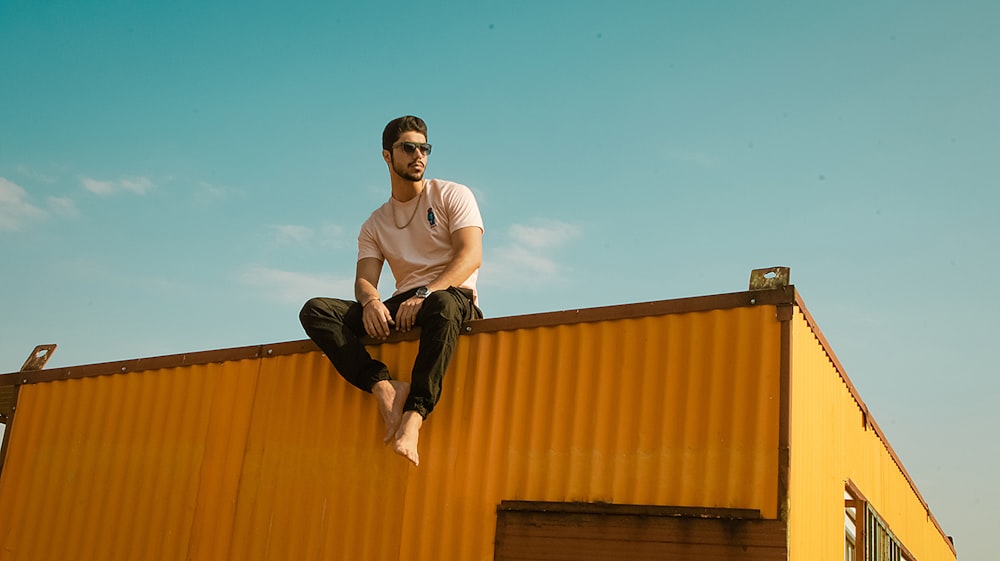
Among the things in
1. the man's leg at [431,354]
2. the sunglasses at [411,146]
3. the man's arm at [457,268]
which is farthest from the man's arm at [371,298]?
the sunglasses at [411,146]

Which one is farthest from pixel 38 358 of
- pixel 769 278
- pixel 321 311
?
pixel 769 278

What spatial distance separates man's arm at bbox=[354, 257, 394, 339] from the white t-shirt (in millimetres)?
133

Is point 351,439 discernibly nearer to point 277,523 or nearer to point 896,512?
point 277,523

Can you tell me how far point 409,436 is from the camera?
18.7ft

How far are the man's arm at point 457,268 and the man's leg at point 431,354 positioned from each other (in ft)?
0.19

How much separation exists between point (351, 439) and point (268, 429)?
2.42 feet

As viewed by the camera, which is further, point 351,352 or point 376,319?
point 376,319

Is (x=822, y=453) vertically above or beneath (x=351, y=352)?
beneath

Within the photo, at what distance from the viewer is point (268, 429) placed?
23.0 feet

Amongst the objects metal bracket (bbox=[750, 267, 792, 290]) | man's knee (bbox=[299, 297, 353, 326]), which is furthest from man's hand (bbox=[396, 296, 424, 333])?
metal bracket (bbox=[750, 267, 792, 290])

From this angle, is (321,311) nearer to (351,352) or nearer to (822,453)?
(351,352)

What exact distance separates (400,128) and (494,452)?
7.53ft

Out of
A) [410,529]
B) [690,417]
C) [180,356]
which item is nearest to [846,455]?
[690,417]

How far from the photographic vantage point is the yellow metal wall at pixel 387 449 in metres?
5.51
